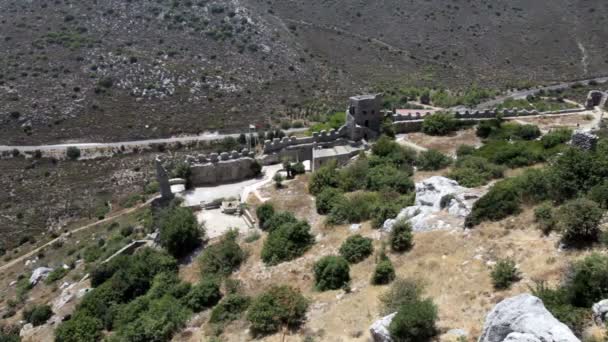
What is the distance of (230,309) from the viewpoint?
18031mm

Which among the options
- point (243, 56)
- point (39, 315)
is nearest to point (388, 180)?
point (39, 315)

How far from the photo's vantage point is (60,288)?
27219 mm

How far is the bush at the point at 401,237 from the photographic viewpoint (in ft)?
Answer: 59.2

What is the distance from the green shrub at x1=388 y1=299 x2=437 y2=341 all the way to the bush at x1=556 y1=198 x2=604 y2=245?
553cm

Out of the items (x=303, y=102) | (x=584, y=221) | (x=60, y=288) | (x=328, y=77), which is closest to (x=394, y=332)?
(x=584, y=221)

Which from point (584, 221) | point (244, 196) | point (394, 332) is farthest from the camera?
point (244, 196)

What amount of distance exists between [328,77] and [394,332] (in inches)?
2355

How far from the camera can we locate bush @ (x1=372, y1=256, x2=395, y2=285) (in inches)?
645

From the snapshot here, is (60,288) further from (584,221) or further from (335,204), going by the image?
(584,221)

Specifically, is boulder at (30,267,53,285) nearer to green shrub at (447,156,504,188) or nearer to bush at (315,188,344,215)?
bush at (315,188,344,215)

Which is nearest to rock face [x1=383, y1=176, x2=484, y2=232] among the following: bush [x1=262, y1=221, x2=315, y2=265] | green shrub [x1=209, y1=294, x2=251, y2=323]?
bush [x1=262, y1=221, x2=315, y2=265]

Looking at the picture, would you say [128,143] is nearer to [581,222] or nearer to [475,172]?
[475,172]

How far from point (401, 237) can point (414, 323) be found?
6.80m

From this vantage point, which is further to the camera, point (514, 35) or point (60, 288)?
point (514, 35)
